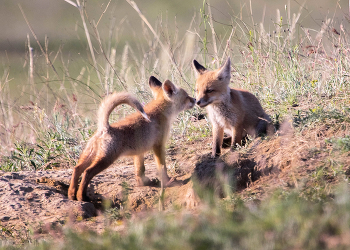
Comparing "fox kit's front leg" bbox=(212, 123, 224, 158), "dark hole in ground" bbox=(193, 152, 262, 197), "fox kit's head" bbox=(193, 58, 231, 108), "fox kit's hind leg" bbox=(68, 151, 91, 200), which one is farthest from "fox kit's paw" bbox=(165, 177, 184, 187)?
"fox kit's head" bbox=(193, 58, 231, 108)

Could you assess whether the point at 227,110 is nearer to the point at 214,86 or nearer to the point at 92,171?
the point at 214,86

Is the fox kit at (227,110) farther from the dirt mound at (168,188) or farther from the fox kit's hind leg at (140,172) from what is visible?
the fox kit's hind leg at (140,172)

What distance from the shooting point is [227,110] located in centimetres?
573

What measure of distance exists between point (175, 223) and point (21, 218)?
8.00 feet

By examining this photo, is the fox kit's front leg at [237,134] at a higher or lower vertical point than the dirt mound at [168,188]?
higher

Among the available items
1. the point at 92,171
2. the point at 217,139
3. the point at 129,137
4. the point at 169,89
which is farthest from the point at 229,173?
the point at 169,89

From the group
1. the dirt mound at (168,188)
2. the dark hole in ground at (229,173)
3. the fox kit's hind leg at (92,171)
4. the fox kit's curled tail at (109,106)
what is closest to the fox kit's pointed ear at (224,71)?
the dirt mound at (168,188)

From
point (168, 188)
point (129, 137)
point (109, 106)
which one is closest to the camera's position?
point (109, 106)

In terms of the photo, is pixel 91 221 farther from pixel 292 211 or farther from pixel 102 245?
pixel 292 211

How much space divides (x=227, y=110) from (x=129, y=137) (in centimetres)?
177

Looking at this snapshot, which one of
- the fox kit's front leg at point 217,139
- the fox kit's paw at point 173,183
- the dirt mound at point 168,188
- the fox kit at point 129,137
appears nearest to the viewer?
the dirt mound at point 168,188

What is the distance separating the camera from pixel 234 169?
4.74 m

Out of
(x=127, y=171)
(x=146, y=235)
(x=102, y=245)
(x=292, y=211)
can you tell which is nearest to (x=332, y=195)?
(x=292, y=211)

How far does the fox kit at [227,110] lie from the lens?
5695mm
